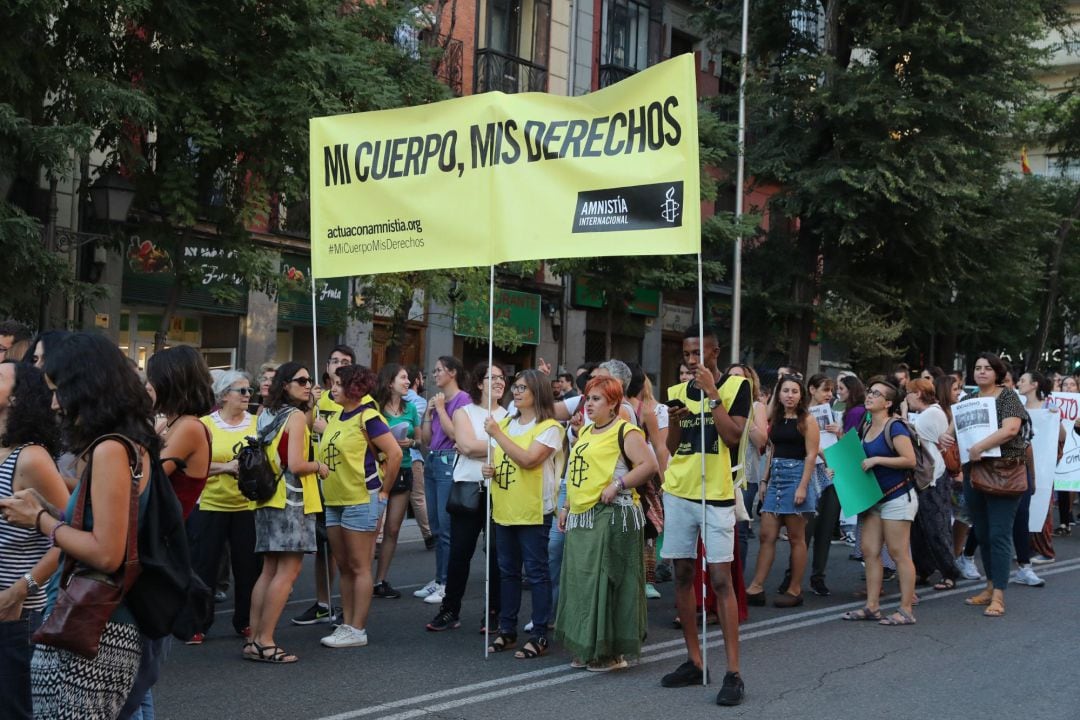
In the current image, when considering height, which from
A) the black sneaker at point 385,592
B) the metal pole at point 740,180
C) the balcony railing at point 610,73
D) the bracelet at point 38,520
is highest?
the balcony railing at point 610,73

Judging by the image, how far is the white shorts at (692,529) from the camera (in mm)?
6938

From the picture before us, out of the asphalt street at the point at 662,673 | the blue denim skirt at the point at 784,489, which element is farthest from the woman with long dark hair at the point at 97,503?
the blue denim skirt at the point at 784,489

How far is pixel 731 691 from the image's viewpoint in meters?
6.44

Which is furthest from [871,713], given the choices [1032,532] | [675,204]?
[1032,532]

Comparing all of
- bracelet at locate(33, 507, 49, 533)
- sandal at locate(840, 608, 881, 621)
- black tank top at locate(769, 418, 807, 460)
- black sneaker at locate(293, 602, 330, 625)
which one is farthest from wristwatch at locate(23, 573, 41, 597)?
black tank top at locate(769, 418, 807, 460)

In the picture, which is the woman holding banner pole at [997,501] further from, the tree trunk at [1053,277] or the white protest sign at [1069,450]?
the tree trunk at [1053,277]

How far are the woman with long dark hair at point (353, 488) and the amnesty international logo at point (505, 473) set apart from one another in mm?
682

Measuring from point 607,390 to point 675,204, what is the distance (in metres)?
1.22

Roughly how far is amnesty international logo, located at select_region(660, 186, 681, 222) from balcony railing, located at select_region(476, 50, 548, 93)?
18.1 metres

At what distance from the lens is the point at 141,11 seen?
13.4 m

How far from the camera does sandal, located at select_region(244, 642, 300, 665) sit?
291 inches

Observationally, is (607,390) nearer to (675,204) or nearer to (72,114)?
(675,204)

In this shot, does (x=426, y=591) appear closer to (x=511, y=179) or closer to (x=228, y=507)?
(x=228, y=507)

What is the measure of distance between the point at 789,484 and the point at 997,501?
5.40 feet
